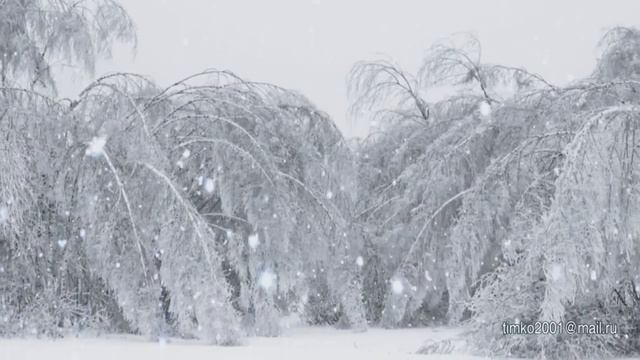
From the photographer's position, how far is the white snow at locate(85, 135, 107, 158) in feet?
28.5

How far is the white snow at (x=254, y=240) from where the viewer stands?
10.0 m

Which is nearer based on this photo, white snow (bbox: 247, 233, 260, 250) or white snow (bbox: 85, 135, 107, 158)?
white snow (bbox: 85, 135, 107, 158)

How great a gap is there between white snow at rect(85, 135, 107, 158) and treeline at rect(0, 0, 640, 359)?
0.01m

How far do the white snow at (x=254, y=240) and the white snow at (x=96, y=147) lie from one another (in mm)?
2119

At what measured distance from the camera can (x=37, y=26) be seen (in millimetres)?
10359

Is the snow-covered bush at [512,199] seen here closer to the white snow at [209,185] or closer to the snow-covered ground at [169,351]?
the snow-covered ground at [169,351]

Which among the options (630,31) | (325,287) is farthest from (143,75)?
(630,31)

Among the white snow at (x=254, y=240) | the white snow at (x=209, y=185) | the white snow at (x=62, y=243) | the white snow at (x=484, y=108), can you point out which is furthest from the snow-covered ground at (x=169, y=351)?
the white snow at (x=484, y=108)

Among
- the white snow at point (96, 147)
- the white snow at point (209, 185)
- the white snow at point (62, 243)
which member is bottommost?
the white snow at point (62, 243)

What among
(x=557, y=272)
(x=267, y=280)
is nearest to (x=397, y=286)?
(x=267, y=280)

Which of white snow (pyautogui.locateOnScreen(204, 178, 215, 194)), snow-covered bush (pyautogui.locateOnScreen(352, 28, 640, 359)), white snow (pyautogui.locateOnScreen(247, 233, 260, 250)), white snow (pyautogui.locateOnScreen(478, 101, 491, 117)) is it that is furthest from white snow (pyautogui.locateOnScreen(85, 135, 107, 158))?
white snow (pyautogui.locateOnScreen(478, 101, 491, 117))

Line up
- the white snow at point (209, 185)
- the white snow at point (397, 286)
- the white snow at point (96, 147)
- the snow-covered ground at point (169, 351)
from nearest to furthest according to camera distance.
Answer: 1. the snow-covered ground at point (169, 351)
2. the white snow at point (96, 147)
3. the white snow at point (209, 185)
4. the white snow at point (397, 286)

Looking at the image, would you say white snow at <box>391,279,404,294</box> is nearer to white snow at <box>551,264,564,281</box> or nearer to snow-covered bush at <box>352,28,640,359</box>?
snow-covered bush at <box>352,28,640,359</box>

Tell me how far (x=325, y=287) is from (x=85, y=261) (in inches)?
184
